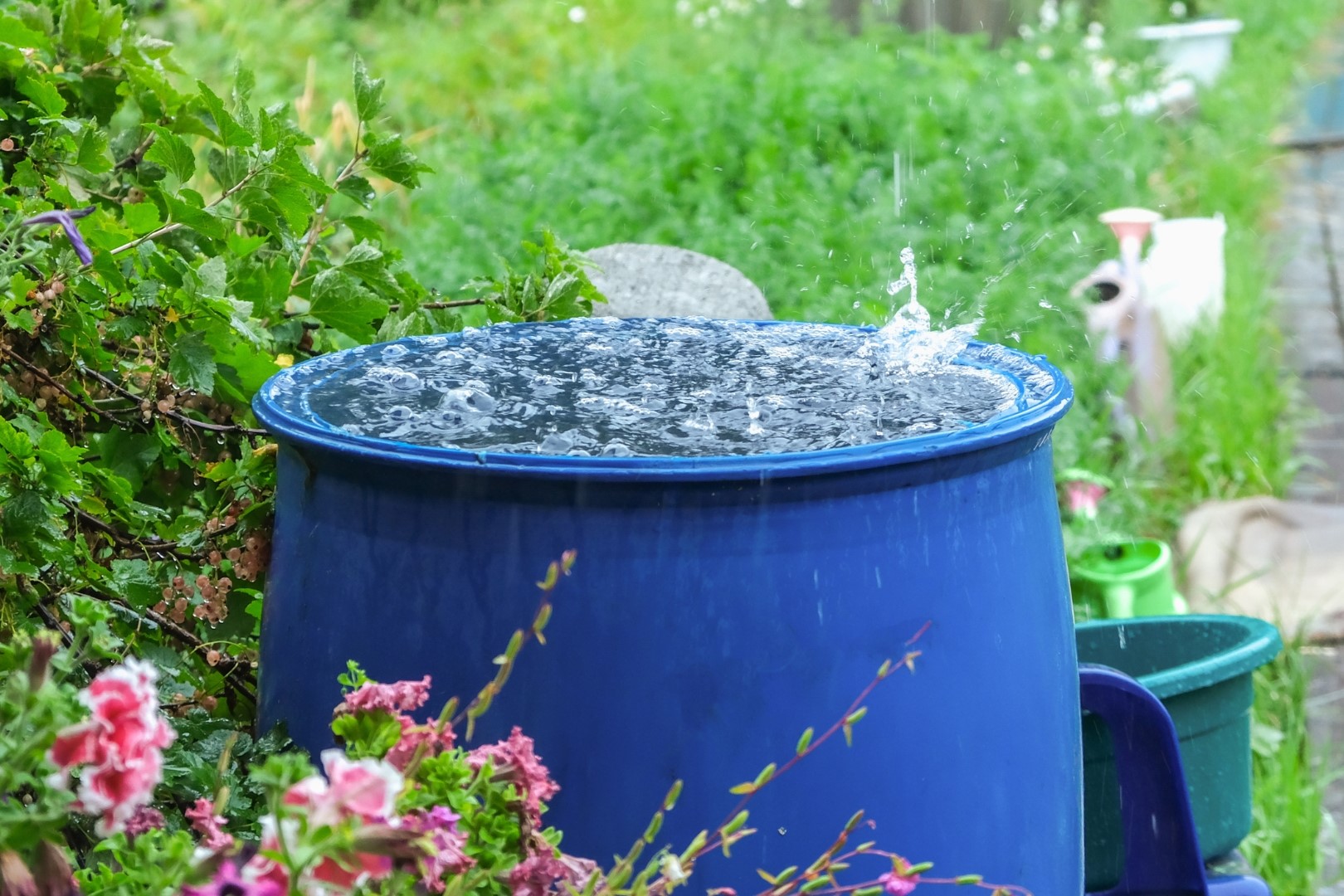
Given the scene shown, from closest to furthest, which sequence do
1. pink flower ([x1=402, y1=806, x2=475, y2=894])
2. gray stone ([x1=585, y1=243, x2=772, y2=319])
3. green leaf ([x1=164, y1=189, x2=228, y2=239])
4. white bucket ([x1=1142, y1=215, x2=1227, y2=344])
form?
pink flower ([x1=402, y1=806, x2=475, y2=894]) < green leaf ([x1=164, y1=189, x2=228, y2=239]) < gray stone ([x1=585, y1=243, x2=772, y2=319]) < white bucket ([x1=1142, y1=215, x2=1227, y2=344])

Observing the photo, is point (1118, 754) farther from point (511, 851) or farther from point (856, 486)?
point (511, 851)

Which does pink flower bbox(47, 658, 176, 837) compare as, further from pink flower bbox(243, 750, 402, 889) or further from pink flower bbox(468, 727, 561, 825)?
pink flower bbox(468, 727, 561, 825)

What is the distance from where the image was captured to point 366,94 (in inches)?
68.4

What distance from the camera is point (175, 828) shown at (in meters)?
1.34

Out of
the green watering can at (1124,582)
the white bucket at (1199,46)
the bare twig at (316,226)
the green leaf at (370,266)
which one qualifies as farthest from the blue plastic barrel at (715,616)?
the white bucket at (1199,46)

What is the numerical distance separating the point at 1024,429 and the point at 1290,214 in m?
5.89

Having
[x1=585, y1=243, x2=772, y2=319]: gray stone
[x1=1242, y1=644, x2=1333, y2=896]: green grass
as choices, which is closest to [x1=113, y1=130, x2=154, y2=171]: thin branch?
[x1=585, y1=243, x2=772, y2=319]: gray stone

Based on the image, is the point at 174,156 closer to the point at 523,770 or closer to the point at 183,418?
the point at 183,418

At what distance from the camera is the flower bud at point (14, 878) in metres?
0.82

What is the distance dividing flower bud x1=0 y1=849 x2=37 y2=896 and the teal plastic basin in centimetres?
135

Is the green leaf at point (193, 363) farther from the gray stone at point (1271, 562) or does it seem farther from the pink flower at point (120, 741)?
the gray stone at point (1271, 562)

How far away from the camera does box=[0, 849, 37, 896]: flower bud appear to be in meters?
0.82

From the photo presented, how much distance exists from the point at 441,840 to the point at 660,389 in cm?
62

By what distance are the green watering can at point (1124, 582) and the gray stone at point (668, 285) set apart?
92cm
